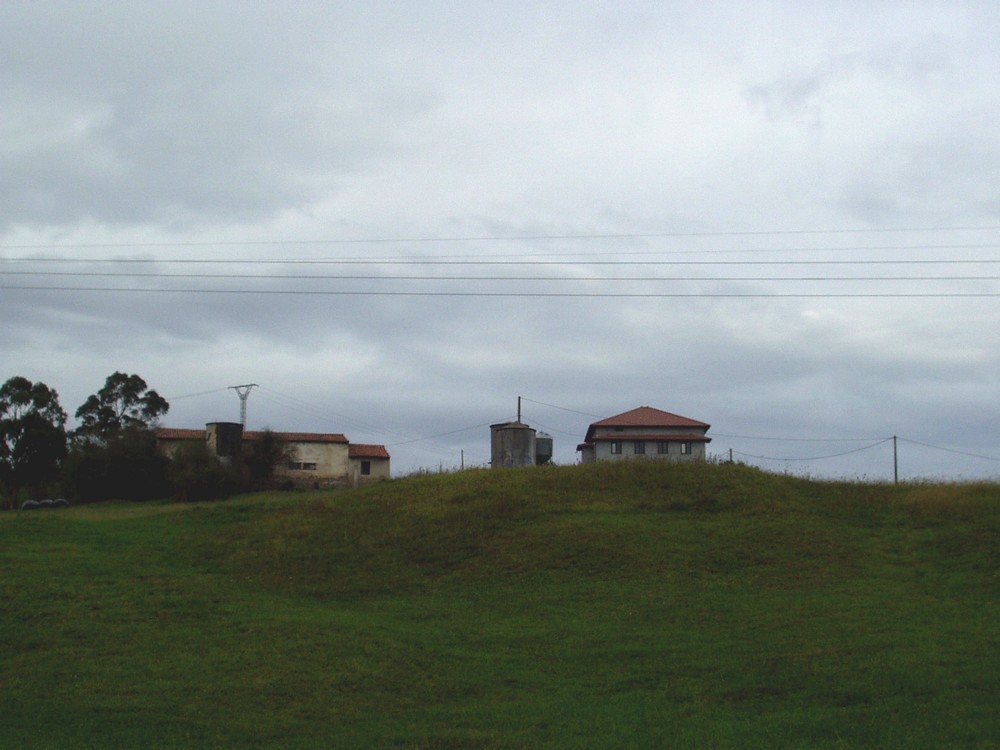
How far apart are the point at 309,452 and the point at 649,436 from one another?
2336 cm

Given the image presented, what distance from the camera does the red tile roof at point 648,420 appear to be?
2793 inches

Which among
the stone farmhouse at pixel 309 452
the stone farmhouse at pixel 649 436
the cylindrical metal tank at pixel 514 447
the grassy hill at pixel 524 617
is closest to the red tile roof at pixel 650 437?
the stone farmhouse at pixel 649 436

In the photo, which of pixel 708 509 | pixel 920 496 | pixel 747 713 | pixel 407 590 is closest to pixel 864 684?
pixel 747 713

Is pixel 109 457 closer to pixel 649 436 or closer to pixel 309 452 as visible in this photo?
pixel 309 452

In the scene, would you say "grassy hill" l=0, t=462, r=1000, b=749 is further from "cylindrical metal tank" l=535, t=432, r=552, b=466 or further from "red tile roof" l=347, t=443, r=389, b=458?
"red tile roof" l=347, t=443, r=389, b=458

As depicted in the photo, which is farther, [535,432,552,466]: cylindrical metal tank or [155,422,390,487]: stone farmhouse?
[155,422,390,487]: stone farmhouse

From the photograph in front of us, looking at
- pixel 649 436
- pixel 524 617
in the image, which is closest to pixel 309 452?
pixel 649 436

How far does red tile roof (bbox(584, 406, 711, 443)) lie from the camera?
7094 cm

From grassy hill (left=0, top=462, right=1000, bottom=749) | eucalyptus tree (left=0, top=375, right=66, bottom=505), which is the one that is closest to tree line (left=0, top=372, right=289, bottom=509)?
eucalyptus tree (left=0, top=375, right=66, bottom=505)

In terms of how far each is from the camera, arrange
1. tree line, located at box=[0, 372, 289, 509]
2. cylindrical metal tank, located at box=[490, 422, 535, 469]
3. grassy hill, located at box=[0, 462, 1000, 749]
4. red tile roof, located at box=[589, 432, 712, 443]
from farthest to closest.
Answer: red tile roof, located at box=[589, 432, 712, 443] → tree line, located at box=[0, 372, 289, 509] → cylindrical metal tank, located at box=[490, 422, 535, 469] → grassy hill, located at box=[0, 462, 1000, 749]

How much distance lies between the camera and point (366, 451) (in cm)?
7406

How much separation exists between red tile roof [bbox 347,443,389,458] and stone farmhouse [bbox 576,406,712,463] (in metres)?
15.5

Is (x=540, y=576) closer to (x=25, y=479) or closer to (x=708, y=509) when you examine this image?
(x=708, y=509)

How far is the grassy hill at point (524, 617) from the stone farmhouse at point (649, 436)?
97.8 feet
